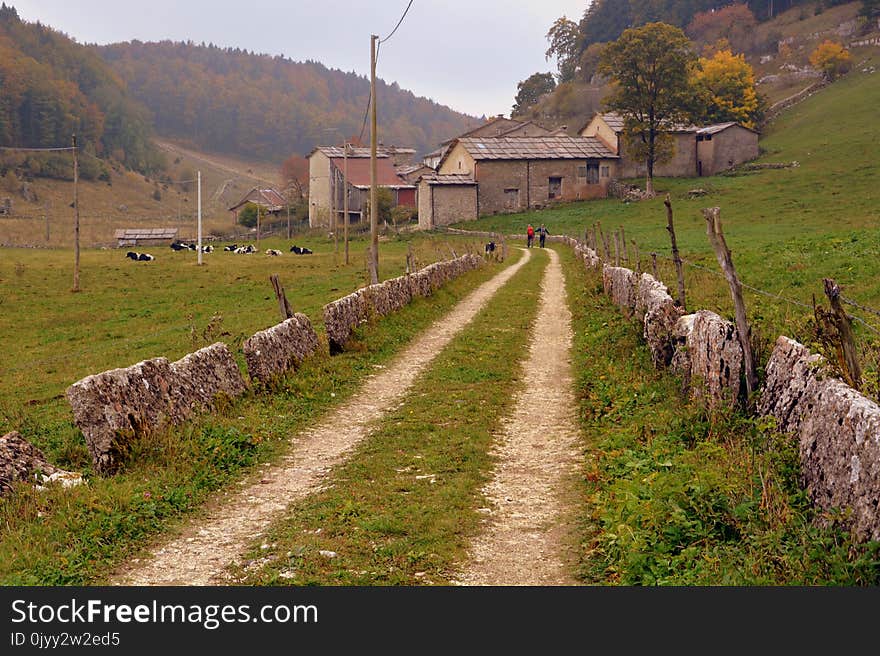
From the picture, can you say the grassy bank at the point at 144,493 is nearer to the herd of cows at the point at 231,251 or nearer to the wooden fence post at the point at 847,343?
the wooden fence post at the point at 847,343

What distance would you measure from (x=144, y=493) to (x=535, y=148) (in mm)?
79406

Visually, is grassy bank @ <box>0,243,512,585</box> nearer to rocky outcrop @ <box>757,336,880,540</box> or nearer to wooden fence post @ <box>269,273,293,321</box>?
wooden fence post @ <box>269,273,293,321</box>

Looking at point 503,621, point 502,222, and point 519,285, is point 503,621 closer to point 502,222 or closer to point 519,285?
point 519,285

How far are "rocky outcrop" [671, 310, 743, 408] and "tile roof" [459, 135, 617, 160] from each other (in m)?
71.6

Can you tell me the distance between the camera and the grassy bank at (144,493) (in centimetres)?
746

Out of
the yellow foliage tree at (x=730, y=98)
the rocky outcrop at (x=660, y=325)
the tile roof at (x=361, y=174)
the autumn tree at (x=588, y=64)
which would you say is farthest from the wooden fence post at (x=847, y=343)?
the autumn tree at (x=588, y=64)

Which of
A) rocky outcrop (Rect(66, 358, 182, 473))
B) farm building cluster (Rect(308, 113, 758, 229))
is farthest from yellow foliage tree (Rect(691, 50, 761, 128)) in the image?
rocky outcrop (Rect(66, 358, 182, 473))

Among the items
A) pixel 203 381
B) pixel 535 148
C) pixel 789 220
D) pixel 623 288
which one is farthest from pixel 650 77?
pixel 203 381

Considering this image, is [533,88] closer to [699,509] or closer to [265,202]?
[265,202]

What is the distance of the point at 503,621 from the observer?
5742 mm

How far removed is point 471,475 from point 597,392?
442 centimetres

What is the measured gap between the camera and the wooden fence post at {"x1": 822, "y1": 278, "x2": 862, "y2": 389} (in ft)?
24.8

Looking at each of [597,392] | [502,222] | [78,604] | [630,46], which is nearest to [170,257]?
[502,222]

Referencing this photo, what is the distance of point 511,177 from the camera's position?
8306cm
